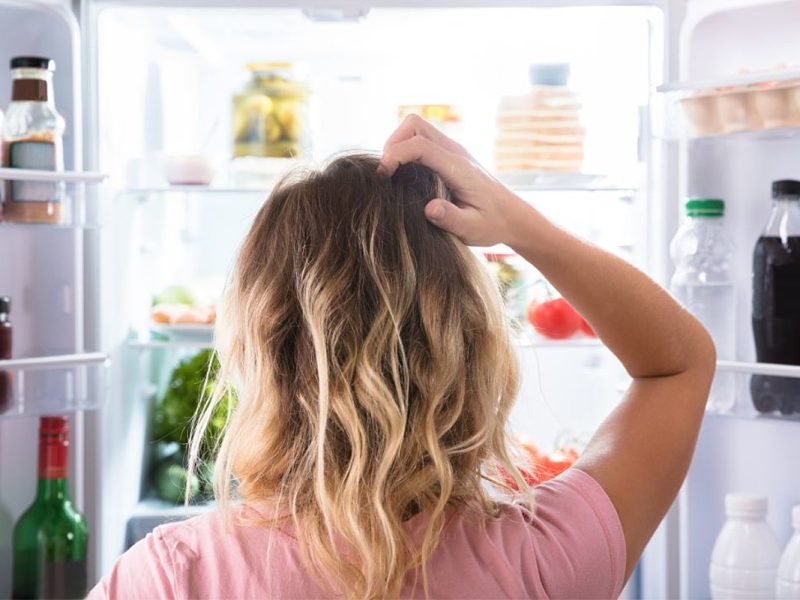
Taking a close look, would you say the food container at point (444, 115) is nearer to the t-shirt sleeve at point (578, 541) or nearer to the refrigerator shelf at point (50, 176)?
the refrigerator shelf at point (50, 176)

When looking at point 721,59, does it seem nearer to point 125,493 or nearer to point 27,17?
point 27,17

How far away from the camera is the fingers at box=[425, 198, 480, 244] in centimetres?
90

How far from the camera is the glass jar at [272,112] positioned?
2.08 meters

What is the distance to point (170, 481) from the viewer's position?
2.26 meters

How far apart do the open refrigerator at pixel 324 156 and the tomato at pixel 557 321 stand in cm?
5

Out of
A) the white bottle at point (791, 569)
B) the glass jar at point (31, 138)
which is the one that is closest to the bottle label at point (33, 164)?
the glass jar at point (31, 138)

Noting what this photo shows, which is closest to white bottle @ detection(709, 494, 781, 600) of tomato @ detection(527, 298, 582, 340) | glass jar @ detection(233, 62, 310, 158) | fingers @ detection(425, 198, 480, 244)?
tomato @ detection(527, 298, 582, 340)

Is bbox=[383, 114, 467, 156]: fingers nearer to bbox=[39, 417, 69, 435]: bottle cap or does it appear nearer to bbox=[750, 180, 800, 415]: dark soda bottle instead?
bbox=[750, 180, 800, 415]: dark soda bottle

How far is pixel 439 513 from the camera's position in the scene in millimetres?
875

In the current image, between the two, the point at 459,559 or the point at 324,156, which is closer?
the point at 459,559

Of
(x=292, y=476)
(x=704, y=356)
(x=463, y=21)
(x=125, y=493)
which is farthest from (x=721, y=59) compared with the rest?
(x=125, y=493)

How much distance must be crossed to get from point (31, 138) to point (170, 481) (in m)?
0.89

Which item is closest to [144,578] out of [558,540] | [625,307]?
[558,540]

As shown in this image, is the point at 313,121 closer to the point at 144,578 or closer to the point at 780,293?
the point at 780,293
